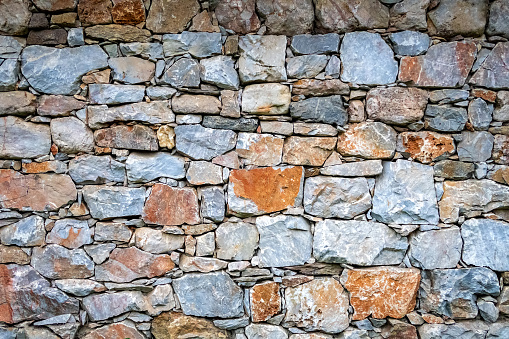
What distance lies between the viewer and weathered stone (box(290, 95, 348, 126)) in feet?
7.57

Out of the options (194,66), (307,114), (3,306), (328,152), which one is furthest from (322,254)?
(3,306)

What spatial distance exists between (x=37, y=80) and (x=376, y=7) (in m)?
2.25

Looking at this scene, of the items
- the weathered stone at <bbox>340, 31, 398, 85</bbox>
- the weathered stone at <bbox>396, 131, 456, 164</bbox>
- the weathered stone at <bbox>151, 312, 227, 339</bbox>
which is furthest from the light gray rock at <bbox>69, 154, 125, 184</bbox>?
the weathered stone at <bbox>396, 131, 456, 164</bbox>

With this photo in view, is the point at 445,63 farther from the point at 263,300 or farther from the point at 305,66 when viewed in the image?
the point at 263,300

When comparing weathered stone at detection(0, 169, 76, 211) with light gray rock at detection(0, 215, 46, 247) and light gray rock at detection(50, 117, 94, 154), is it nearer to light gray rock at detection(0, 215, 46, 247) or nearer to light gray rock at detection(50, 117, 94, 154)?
light gray rock at detection(0, 215, 46, 247)

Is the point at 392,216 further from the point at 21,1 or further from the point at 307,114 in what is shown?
the point at 21,1

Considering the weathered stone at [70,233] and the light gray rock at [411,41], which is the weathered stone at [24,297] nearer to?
the weathered stone at [70,233]

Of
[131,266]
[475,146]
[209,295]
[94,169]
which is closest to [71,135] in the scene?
[94,169]

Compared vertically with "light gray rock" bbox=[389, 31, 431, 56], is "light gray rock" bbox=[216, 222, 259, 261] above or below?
below

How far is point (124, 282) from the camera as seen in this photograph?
234 centimetres

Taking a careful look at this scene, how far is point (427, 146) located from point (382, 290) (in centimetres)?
98

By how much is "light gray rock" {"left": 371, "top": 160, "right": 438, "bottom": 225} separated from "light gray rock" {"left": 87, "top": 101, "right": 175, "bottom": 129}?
4.92 feet

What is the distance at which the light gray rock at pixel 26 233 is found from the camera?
2.32 m

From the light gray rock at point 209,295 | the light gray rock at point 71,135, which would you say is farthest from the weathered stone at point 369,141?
the light gray rock at point 71,135
